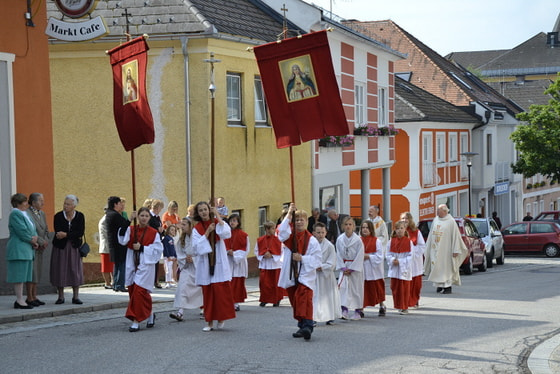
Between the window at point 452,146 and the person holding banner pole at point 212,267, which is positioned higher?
the window at point 452,146

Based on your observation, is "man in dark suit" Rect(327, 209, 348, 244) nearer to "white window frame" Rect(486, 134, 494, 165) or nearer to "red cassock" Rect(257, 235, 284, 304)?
"red cassock" Rect(257, 235, 284, 304)

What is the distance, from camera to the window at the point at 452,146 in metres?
45.3

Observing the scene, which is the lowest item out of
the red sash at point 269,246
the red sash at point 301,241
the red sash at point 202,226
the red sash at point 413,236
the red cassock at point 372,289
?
the red cassock at point 372,289

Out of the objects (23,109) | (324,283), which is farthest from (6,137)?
(324,283)

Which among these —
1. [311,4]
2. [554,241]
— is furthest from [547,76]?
[311,4]

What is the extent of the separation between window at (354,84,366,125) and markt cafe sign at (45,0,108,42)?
16.1 meters

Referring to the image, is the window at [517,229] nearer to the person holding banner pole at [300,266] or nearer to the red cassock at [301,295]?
the person holding banner pole at [300,266]

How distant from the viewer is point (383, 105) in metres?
35.0

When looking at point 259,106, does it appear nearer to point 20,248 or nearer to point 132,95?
point 132,95

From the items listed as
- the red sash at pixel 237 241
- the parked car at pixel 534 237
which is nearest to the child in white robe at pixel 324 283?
the red sash at pixel 237 241

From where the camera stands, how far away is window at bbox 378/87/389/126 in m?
34.6

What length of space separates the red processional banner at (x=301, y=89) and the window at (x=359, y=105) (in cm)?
1812

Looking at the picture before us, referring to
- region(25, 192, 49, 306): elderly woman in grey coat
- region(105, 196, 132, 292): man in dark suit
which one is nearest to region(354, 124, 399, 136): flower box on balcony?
region(105, 196, 132, 292): man in dark suit

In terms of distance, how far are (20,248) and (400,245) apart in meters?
6.00
